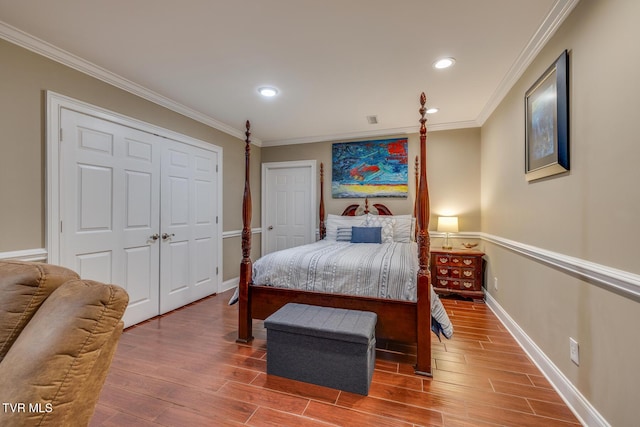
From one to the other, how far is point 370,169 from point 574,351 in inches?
131

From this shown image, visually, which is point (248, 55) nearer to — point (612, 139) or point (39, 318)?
point (39, 318)

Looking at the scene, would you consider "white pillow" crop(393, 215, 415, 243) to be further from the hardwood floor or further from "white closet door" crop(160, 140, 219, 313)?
"white closet door" crop(160, 140, 219, 313)

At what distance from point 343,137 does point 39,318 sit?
4.31 m

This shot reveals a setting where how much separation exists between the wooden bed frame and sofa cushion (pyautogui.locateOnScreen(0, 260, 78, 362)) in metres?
1.64

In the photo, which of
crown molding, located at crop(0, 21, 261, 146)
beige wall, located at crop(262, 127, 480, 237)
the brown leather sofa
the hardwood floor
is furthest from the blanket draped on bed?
crown molding, located at crop(0, 21, 261, 146)

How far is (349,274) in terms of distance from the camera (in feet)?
7.50

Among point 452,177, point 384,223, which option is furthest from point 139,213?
point 452,177

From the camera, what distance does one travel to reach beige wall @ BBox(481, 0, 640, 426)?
128cm

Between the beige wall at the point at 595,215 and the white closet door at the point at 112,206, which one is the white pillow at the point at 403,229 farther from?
the white closet door at the point at 112,206

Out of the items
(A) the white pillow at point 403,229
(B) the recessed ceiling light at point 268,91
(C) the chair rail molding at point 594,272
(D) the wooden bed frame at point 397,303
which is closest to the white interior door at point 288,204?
(A) the white pillow at point 403,229

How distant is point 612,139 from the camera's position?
4.55 ft

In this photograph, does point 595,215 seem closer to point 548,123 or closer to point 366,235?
point 548,123

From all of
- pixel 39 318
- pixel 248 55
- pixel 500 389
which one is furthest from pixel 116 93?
pixel 500 389

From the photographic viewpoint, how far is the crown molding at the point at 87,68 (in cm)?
205
